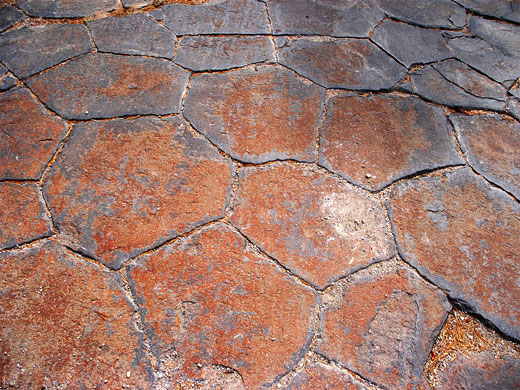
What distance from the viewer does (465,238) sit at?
1815mm

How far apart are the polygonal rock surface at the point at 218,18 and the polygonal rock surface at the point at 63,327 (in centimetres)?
171

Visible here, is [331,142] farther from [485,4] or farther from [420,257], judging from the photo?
[485,4]

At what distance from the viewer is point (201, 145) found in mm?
2012

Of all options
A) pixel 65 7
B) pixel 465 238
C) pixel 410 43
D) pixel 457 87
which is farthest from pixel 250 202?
pixel 65 7

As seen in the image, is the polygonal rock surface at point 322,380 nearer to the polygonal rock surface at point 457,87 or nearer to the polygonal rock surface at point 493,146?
the polygonal rock surface at point 493,146

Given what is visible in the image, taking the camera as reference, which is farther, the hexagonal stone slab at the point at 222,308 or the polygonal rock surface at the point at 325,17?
the polygonal rock surface at the point at 325,17

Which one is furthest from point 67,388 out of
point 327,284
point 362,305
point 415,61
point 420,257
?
point 415,61

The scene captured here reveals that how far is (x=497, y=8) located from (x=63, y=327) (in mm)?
3774

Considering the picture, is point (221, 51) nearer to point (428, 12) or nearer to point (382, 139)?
point (382, 139)

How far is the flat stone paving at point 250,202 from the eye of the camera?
57.8 inches

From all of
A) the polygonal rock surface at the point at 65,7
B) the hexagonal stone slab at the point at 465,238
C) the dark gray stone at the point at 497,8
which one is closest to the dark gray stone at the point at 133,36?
the polygonal rock surface at the point at 65,7

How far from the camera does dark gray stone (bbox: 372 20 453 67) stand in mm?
2586

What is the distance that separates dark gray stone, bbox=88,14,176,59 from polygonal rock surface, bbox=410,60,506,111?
5.33 feet

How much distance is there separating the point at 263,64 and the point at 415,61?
3.42 feet
